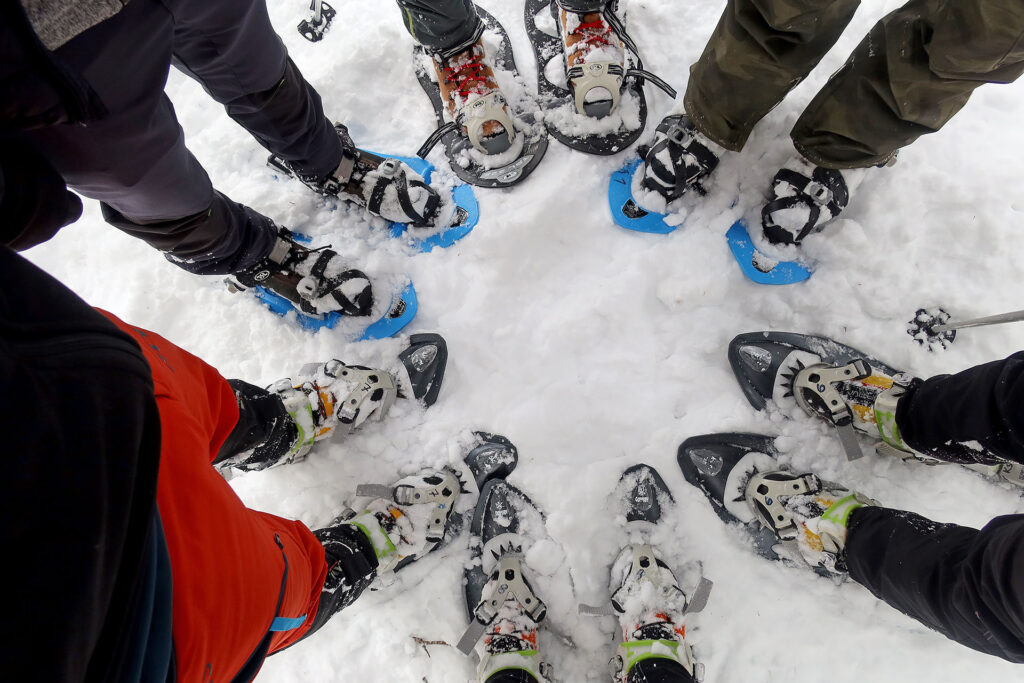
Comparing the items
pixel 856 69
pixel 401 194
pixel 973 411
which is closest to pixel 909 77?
pixel 856 69

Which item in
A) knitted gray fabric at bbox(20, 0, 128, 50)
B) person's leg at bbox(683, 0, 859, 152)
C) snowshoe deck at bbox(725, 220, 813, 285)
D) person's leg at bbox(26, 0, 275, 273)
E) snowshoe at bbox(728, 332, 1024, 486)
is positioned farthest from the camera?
snowshoe deck at bbox(725, 220, 813, 285)

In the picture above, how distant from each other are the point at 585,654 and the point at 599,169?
169 cm

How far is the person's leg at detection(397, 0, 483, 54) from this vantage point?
1632mm

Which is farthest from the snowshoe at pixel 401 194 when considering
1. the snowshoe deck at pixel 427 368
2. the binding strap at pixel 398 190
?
the snowshoe deck at pixel 427 368

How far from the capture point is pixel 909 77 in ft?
3.96

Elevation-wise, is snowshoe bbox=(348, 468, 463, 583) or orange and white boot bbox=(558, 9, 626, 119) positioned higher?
orange and white boot bbox=(558, 9, 626, 119)

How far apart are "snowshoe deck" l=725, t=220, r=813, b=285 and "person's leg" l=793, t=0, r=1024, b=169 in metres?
0.33

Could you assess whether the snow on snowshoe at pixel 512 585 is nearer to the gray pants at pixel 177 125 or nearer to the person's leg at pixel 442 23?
the gray pants at pixel 177 125

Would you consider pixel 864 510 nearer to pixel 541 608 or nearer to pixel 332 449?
pixel 541 608

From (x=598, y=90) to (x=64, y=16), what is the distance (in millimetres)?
1554

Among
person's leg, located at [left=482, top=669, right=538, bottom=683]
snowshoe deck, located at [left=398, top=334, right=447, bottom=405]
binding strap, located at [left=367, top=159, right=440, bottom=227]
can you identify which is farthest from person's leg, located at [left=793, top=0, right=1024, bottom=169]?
person's leg, located at [left=482, top=669, right=538, bottom=683]

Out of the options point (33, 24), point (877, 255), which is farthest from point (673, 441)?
point (33, 24)

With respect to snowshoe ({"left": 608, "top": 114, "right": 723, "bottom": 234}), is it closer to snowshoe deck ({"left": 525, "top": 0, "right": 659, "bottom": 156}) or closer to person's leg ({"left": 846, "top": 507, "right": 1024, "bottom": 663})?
snowshoe deck ({"left": 525, "top": 0, "right": 659, "bottom": 156})

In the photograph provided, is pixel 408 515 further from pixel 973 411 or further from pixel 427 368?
pixel 973 411
